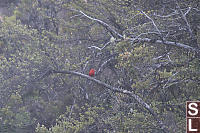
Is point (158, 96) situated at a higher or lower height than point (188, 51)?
lower

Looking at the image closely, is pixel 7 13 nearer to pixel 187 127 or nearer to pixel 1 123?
pixel 1 123

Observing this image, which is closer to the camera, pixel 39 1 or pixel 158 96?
pixel 158 96

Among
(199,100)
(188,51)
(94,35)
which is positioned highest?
(94,35)

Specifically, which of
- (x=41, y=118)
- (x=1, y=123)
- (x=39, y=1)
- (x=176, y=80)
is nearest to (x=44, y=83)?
(x=41, y=118)

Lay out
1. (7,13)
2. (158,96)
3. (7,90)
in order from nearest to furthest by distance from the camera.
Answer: (158,96)
(7,90)
(7,13)

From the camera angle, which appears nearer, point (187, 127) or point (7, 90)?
point (187, 127)

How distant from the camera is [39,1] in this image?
12695mm

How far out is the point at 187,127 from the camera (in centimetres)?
530

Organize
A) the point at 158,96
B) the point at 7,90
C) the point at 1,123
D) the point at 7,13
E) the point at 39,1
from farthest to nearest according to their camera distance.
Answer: the point at 7,13 → the point at 39,1 → the point at 1,123 → the point at 7,90 → the point at 158,96

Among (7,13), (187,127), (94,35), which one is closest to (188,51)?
(187,127)

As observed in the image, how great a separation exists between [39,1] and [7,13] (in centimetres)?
573

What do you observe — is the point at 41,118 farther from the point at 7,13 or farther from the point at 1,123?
the point at 7,13

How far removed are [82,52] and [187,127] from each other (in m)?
5.81

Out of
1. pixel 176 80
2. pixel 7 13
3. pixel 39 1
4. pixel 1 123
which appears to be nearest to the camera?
pixel 176 80
